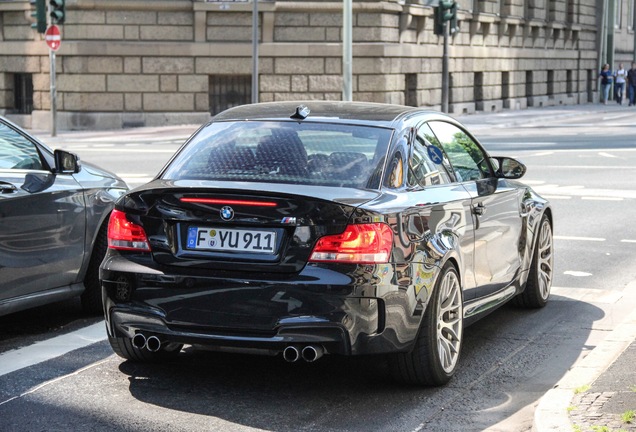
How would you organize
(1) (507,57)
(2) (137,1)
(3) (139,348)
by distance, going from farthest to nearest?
(1) (507,57)
(2) (137,1)
(3) (139,348)

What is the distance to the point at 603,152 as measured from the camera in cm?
2516

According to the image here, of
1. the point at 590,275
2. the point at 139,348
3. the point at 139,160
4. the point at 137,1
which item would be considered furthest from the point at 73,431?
the point at 137,1

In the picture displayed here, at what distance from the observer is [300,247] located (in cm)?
580

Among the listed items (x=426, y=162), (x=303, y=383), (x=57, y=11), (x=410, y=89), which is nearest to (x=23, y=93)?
(x=57, y=11)

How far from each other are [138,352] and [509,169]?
2.76m

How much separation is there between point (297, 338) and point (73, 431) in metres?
1.08

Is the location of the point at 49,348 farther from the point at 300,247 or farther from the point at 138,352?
the point at 300,247

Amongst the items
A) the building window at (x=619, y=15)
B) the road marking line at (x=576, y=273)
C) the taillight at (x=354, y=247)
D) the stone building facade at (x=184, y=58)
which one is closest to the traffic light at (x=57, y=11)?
the stone building facade at (x=184, y=58)

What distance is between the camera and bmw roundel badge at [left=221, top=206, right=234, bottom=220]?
19.4ft

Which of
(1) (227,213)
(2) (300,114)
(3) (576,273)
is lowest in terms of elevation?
(3) (576,273)

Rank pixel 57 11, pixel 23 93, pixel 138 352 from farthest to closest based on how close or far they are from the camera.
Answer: pixel 23 93 → pixel 57 11 → pixel 138 352

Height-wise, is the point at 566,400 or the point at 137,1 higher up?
the point at 137,1

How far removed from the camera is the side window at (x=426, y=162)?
261 inches

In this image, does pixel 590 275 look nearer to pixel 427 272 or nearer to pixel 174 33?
pixel 427 272
